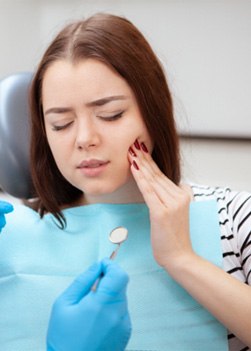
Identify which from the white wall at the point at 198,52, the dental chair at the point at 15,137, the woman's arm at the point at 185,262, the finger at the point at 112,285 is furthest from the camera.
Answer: the white wall at the point at 198,52

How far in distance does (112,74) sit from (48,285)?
0.43m

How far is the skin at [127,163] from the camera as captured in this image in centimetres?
89

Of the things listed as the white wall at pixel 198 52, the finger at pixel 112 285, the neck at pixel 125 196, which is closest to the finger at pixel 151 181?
the neck at pixel 125 196

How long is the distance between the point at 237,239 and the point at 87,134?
14.2 inches

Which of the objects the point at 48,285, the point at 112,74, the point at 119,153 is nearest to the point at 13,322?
the point at 48,285

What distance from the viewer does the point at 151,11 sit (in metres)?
1.73

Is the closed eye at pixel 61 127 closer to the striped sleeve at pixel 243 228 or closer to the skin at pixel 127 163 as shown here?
the skin at pixel 127 163

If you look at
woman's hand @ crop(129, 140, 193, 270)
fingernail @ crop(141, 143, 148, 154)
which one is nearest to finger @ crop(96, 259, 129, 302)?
woman's hand @ crop(129, 140, 193, 270)

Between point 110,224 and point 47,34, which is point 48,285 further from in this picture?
point 47,34

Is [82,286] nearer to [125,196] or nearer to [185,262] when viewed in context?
[185,262]

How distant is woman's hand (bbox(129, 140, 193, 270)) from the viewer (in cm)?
91

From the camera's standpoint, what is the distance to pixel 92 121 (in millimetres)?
933

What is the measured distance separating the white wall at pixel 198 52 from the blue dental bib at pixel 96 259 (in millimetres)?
670

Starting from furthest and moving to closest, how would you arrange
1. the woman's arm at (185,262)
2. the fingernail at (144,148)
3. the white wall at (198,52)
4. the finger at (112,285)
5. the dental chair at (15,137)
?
1. the white wall at (198,52)
2. the dental chair at (15,137)
3. the fingernail at (144,148)
4. the woman's arm at (185,262)
5. the finger at (112,285)
